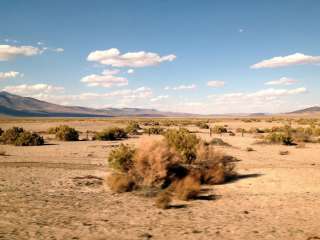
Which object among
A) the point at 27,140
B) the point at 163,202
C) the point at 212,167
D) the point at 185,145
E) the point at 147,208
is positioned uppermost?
the point at 185,145

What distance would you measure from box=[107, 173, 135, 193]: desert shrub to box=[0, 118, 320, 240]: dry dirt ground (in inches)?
11.5

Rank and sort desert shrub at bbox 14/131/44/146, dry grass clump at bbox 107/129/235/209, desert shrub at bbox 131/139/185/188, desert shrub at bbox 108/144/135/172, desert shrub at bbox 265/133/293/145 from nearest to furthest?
dry grass clump at bbox 107/129/235/209
desert shrub at bbox 131/139/185/188
desert shrub at bbox 108/144/135/172
desert shrub at bbox 14/131/44/146
desert shrub at bbox 265/133/293/145

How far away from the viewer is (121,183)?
1391 centimetres

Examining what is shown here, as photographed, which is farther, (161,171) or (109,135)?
(109,135)

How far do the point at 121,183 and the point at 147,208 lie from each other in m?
2.56

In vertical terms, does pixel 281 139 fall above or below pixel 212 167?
above

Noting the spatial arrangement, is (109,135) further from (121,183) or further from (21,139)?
(121,183)

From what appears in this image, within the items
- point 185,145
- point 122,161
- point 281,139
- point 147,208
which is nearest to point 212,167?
point 185,145

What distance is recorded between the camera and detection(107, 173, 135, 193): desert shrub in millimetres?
13852

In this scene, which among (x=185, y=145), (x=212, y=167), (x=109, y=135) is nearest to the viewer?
(x=212, y=167)

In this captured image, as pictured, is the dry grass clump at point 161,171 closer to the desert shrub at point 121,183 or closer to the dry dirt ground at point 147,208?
the desert shrub at point 121,183

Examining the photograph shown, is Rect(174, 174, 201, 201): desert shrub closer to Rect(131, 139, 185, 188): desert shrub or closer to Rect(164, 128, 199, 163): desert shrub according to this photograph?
Rect(131, 139, 185, 188): desert shrub

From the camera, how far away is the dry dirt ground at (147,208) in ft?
29.9

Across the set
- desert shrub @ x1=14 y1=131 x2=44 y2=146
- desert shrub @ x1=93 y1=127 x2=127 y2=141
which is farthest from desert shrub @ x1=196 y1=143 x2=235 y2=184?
desert shrub @ x1=93 y1=127 x2=127 y2=141
